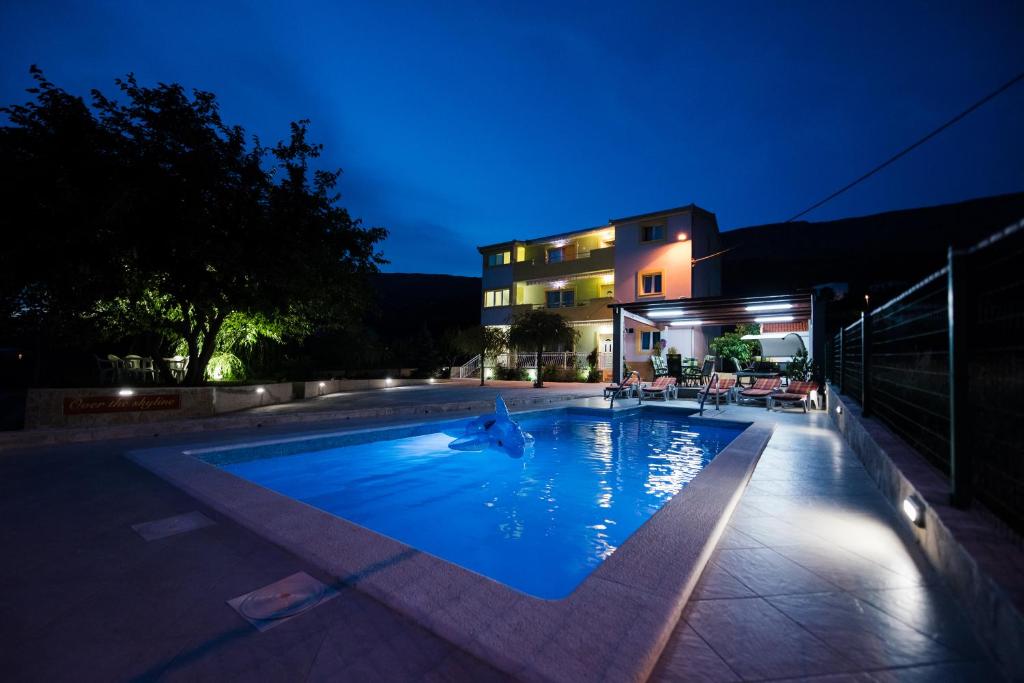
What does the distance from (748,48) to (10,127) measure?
230 feet

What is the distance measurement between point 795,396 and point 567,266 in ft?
59.5

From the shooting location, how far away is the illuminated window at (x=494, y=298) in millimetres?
30672

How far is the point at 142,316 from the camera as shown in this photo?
10.8 m

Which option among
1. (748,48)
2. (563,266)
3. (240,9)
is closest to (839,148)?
(748,48)

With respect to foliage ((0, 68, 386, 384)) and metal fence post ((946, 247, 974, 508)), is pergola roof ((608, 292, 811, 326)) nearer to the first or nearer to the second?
foliage ((0, 68, 386, 384))

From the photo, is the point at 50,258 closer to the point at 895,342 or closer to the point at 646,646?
the point at 646,646

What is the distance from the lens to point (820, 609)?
2.09 m

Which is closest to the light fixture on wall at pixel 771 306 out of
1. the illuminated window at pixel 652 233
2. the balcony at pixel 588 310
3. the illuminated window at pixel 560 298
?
the illuminated window at pixel 652 233

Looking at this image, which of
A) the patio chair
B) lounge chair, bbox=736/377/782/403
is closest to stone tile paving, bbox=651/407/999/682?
lounge chair, bbox=736/377/782/403

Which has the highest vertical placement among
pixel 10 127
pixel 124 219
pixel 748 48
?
pixel 748 48

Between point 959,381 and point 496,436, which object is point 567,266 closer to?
point 496,436

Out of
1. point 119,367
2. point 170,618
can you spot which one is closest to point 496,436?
point 170,618

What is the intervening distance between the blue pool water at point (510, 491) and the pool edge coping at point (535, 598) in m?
1.18

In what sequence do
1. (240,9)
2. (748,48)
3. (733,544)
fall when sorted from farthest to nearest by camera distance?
1. (240,9)
2. (748,48)
3. (733,544)
